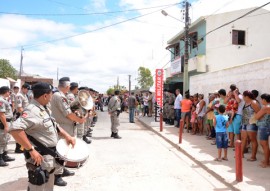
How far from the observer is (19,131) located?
11.9ft

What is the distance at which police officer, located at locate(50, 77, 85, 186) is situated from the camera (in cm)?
582

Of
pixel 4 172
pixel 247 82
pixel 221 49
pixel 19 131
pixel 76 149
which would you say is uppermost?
pixel 221 49

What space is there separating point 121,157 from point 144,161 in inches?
29.6

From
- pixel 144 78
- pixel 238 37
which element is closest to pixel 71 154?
pixel 238 37

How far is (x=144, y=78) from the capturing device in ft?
227

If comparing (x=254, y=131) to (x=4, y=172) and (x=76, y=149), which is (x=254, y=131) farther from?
(x=4, y=172)

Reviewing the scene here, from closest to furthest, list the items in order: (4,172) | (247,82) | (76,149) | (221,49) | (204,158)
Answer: (76,149) < (4,172) < (204,158) < (247,82) < (221,49)

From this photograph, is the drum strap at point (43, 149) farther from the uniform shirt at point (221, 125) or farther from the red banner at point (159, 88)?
the red banner at point (159, 88)

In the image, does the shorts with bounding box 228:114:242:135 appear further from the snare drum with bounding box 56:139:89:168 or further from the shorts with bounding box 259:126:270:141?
the snare drum with bounding box 56:139:89:168

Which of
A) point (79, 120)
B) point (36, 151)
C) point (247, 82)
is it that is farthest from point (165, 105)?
point (36, 151)

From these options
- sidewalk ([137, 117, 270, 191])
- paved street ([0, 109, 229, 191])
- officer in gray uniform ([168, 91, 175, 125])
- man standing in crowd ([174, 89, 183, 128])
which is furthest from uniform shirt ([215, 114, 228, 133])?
officer in gray uniform ([168, 91, 175, 125])

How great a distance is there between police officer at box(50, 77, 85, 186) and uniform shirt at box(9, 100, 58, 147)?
157 cm

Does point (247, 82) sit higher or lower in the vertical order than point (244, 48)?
lower

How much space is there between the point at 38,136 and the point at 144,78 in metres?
65.3
